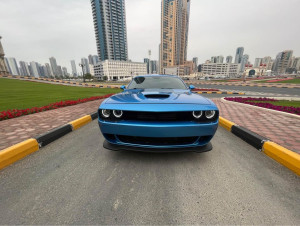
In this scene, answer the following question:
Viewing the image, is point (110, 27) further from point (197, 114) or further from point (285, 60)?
point (285, 60)

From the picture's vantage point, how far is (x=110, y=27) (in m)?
86.4

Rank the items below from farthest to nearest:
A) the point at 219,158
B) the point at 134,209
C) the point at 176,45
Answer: the point at 176,45 < the point at 219,158 < the point at 134,209

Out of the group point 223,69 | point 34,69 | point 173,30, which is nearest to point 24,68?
point 34,69

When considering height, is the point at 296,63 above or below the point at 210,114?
above

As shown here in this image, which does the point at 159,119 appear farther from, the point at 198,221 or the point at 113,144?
the point at 198,221

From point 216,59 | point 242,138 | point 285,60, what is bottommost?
point 242,138

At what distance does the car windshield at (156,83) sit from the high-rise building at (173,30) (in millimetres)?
100397

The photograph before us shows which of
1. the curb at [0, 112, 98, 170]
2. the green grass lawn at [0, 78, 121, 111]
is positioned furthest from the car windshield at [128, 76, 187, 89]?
the green grass lawn at [0, 78, 121, 111]

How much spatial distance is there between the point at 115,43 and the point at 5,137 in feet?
338

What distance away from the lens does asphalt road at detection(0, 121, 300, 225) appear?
1.22 meters

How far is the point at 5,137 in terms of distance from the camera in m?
2.59

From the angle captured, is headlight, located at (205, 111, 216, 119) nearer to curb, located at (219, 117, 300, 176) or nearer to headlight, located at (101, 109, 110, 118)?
curb, located at (219, 117, 300, 176)

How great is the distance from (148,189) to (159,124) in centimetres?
78

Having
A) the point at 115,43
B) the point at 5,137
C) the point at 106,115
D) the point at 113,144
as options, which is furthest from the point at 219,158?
the point at 115,43
